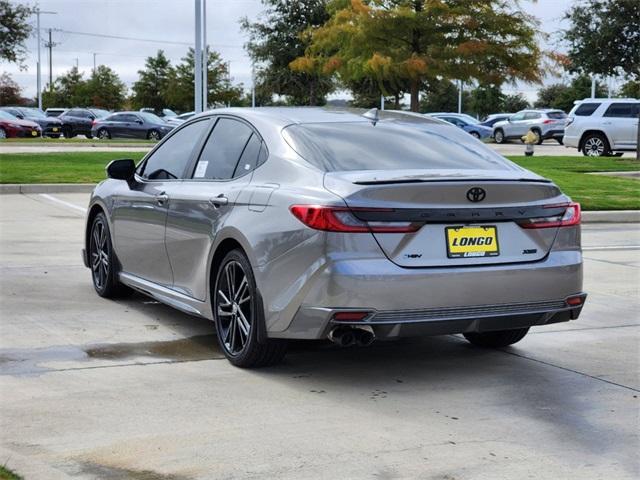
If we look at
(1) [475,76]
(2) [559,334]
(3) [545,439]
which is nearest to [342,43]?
(1) [475,76]

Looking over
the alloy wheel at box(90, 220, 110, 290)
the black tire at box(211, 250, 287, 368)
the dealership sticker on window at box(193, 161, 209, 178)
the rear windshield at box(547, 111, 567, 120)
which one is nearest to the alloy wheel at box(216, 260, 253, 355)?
the black tire at box(211, 250, 287, 368)

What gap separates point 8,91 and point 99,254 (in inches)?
3321

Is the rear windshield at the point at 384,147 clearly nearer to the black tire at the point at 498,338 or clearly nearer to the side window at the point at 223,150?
the side window at the point at 223,150

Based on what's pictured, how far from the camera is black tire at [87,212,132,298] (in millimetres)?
8180

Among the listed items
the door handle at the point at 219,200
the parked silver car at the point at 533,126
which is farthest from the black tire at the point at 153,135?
the door handle at the point at 219,200

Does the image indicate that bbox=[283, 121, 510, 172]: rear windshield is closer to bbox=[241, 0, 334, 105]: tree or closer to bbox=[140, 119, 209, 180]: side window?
bbox=[140, 119, 209, 180]: side window

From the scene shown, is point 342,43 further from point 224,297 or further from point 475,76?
point 224,297

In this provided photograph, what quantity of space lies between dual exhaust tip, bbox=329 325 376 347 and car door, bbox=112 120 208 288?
6.10ft

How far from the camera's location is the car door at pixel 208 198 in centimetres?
639

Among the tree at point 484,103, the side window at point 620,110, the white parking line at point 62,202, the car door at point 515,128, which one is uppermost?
the tree at point 484,103

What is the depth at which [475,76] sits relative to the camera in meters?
34.7

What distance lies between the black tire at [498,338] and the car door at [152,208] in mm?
2052

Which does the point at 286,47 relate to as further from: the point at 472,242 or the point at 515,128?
the point at 472,242

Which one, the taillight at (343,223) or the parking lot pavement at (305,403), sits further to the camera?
the taillight at (343,223)
